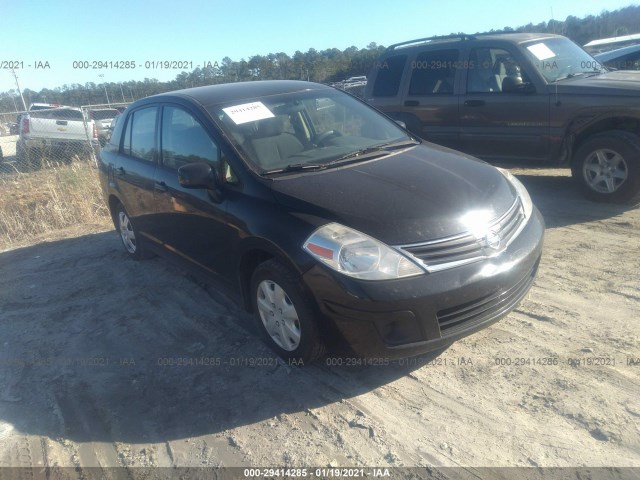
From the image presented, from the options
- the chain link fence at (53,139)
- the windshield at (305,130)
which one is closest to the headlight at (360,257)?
the windshield at (305,130)

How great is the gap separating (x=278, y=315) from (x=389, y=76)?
5.37 m

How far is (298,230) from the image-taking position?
3.10 meters

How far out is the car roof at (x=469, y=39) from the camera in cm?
664

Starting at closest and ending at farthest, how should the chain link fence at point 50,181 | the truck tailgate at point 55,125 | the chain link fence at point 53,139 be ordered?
1. the chain link fence at point 50,181
2. the chain link fence at point 53,139
3. the truck tailgate at point 55,125

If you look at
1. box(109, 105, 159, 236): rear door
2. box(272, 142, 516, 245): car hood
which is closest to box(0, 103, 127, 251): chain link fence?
box(109, 105, 159, 236): rear door

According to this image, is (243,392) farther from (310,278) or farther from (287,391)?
(310,278)

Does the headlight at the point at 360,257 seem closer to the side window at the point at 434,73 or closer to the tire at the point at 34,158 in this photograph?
the side window at the point at 434,73

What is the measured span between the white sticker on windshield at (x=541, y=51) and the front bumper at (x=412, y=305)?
4415mm

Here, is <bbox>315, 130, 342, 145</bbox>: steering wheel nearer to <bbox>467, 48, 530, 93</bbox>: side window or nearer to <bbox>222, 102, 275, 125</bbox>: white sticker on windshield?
<bbox>222, 102, 275, 125</bbox>: white sticker on windshield

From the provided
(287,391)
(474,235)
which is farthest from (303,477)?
(474,235)

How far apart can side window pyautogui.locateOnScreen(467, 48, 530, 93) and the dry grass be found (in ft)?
18.7

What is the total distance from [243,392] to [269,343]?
43 centimetres

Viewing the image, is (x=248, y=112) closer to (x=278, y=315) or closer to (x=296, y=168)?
(x=296, y=168)

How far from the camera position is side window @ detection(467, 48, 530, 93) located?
649 cm
